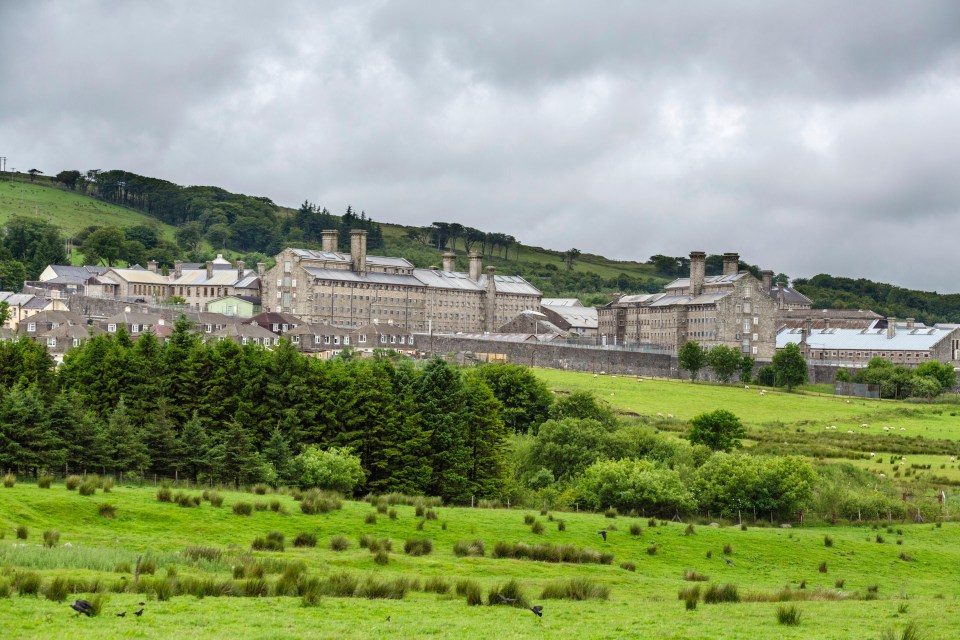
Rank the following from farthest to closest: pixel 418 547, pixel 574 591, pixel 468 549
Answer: pixel 468 549 < pixel 418 547 < pixel 574 591

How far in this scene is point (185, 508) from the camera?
86.4 ft

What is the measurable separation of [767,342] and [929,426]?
147 feet

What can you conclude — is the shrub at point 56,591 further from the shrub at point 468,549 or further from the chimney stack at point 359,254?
the chimney stack at point 359,254

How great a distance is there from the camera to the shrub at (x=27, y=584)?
1580 cm

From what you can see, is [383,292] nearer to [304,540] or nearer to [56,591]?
[304,540]

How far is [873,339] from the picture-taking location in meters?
121

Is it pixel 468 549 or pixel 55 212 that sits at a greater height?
pixel 55 212

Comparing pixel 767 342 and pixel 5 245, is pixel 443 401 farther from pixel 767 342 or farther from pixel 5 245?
pixel 5 245

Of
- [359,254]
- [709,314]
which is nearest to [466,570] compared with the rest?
[709,314]

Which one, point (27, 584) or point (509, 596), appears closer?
point (27, 584)

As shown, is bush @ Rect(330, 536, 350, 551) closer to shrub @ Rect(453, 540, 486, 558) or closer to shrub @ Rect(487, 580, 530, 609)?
shrub @ Rect(453, 540, 486, 558)

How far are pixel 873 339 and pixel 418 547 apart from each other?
106360mm

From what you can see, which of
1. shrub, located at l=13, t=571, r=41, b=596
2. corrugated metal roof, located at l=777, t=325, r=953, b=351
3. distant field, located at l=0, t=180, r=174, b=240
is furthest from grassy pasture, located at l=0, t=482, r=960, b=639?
distant field, located at l=0, t=180, r=174, b=240

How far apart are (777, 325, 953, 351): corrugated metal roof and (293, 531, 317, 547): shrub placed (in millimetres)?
100516
